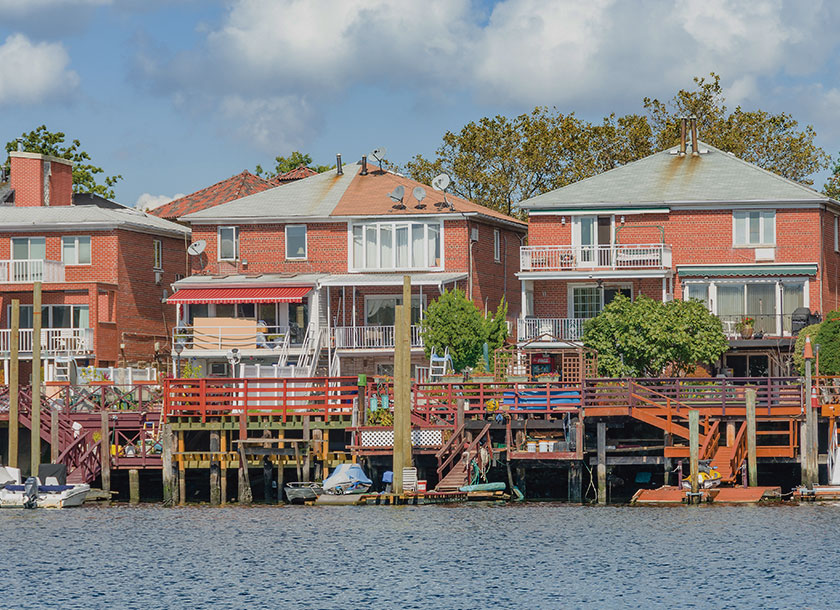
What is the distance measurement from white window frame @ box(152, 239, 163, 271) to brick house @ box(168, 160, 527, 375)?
3.54 metres

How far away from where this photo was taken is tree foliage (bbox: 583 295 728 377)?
55.8 metres

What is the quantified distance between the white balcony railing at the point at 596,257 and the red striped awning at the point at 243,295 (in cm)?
877

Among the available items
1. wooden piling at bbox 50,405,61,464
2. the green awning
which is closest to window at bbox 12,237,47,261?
wooden piling at bbox 50,405,61,464

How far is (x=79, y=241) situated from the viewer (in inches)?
2677

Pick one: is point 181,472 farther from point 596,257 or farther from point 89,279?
point 596,257

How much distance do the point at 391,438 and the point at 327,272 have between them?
52.8 feet

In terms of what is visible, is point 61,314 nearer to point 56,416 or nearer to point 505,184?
point 56,416

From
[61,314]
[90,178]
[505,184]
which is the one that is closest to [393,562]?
[61,314]

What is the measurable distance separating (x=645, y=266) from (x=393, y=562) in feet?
79.2

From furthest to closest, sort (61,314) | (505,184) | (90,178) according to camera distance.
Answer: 1. (90,178)
2. (505,184)
3. (61,314)

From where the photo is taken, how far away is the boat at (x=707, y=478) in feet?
164

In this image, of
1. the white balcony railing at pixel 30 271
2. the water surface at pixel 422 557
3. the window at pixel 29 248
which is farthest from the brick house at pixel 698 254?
the window at pixel 29 248

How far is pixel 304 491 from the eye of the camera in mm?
50906

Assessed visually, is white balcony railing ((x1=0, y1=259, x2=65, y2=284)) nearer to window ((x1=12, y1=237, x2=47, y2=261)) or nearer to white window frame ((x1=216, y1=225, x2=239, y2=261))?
window ((x1=12, y1=237, x2=47, y2=261))
